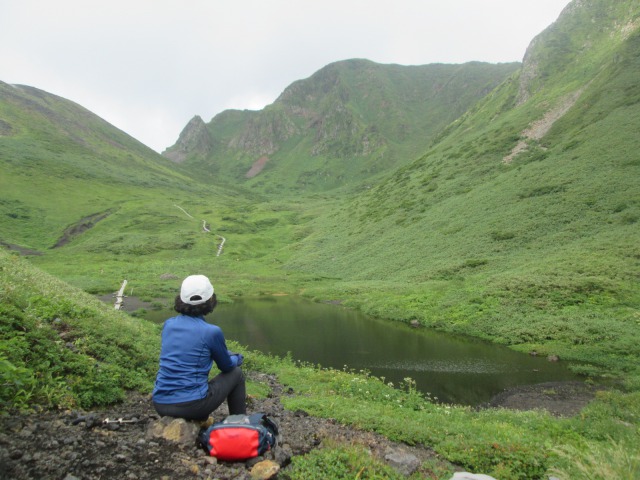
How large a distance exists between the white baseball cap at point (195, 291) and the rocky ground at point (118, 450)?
275cm

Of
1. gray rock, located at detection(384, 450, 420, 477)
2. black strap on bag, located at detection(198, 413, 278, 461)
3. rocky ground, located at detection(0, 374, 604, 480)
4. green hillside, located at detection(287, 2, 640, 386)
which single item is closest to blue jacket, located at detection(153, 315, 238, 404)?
black strap on bag, located at detection(198, 413, 278, 461)

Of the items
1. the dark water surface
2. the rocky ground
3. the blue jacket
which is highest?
the blue jacket

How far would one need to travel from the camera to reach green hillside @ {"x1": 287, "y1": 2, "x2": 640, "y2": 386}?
3472cm

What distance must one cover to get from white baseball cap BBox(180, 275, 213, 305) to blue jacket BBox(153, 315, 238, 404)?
1.27 ft

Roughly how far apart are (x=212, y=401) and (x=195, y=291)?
2290mm

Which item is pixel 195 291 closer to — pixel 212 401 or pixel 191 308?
pixel 191 308

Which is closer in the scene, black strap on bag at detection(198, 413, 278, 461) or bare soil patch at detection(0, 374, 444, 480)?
bare soil patch at detection(0, 374, 444, 480)

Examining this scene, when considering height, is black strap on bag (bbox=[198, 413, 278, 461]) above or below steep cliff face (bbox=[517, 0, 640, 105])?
below

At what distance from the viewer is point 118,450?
23.0ft

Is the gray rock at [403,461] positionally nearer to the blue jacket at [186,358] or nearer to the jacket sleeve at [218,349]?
the jacket sleeve at [218,349]

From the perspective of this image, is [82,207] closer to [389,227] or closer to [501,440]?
[389,227]

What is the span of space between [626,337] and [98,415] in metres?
34.5

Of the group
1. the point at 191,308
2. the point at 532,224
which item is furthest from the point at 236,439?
the point at 532,224

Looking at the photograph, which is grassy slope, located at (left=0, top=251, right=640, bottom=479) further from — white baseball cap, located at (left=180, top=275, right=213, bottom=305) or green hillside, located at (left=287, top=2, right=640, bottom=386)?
green hillside, located at (left=287, top=2, right=640, bottom=386)
